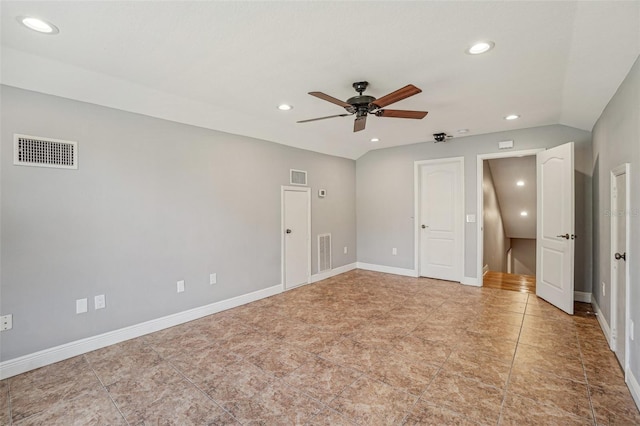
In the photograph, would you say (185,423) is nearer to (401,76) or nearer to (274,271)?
(274,271)

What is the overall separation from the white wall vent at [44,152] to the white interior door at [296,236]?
274 centimetres

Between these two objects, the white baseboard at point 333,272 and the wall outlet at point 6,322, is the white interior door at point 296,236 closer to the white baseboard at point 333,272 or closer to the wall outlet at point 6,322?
the white baseboard at point 333,272

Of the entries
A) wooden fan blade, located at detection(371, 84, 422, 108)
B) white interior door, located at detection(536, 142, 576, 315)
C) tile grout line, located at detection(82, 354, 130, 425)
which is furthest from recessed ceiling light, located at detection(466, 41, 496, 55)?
tile grout line, located at detection(82, 354, 130, 425)

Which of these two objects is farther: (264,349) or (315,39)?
(264,349)

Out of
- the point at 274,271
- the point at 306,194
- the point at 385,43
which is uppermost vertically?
the point at 385,43

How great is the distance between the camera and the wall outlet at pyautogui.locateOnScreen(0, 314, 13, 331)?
246cm

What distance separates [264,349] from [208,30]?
9.07ft

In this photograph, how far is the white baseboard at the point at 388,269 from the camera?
19.0 ft

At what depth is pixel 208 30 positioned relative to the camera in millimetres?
2045

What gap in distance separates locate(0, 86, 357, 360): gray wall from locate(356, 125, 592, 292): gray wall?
7.91 ft

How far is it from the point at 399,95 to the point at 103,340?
145 inches

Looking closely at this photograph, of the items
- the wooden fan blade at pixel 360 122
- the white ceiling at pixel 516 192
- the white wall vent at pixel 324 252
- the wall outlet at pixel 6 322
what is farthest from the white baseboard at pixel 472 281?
the wall outlet at pixel 6 322

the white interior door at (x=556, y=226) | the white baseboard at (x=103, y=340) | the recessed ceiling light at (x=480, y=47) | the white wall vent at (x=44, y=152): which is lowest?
the white baseboard at (x=103, y=340)

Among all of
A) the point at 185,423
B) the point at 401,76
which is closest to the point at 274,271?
the point at 185,423
